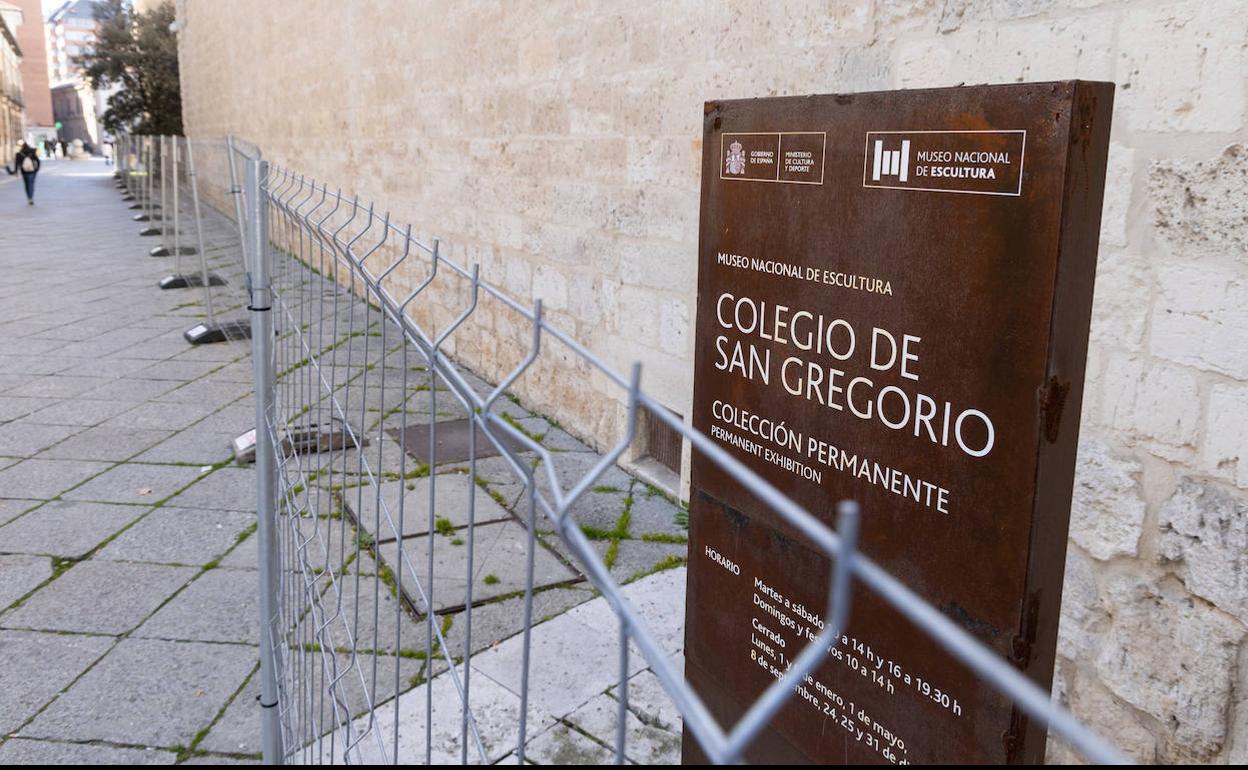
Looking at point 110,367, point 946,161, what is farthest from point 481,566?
point 110,367

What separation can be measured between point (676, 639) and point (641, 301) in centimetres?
150

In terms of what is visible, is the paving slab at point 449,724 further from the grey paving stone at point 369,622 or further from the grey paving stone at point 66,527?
the grey paving stone at point 66,527

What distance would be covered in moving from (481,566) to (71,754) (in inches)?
48.8

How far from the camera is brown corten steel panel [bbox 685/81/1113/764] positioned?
1280mm

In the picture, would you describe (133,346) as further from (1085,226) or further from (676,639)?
(1085,226)

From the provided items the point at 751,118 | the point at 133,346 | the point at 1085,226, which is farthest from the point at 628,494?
the point at 133,346

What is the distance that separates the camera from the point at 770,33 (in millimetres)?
2928

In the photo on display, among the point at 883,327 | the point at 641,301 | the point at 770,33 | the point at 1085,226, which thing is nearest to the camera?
the point at 1085,226

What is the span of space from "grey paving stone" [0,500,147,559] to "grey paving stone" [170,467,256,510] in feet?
0.58

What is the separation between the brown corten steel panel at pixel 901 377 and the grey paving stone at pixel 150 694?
1.39 metres

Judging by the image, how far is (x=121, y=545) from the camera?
11.0 feet

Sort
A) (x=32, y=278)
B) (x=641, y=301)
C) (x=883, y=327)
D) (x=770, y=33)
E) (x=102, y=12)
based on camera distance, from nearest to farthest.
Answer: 1. (x=883, y=327)
2. (x=770, y=33)
3. (x=641, y=301)
4. (x=32, y=278)
5. (x=102, y=12)

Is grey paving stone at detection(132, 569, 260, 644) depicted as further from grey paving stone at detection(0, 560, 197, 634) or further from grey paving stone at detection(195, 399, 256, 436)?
grey paving stone at detection(195, 399, 256, 436)

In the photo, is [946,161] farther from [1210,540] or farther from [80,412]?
[80,412]
